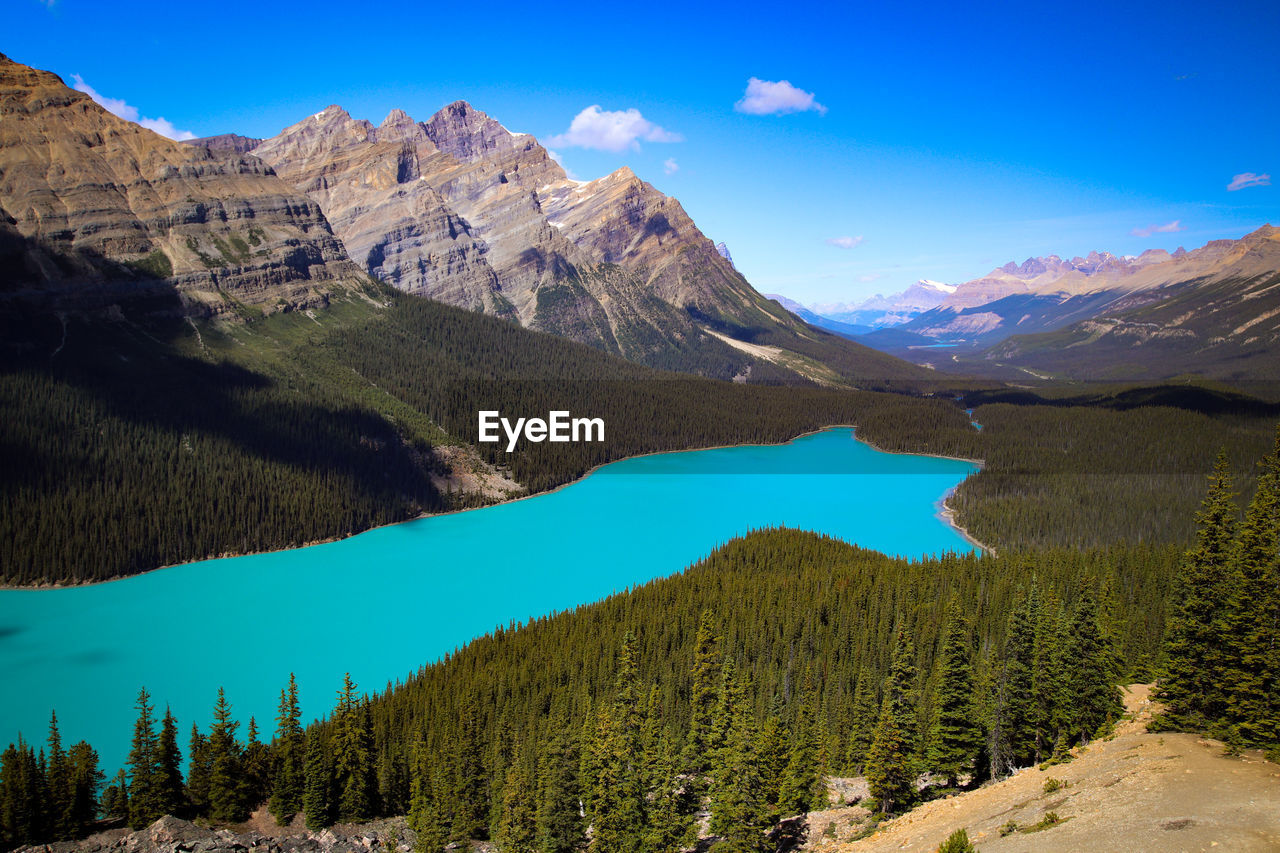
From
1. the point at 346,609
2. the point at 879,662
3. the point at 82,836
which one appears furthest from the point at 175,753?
the point at 879,662

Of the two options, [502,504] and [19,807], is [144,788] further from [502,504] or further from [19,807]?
[502,504]

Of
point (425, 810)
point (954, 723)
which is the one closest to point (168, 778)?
point (425, 810)

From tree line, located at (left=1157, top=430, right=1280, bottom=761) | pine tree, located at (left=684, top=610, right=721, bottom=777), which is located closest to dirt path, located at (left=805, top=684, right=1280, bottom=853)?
tree line, located at (left=1157, top=430, right=1280, bottom=761)

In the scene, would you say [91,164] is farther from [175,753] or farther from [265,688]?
[175,753]

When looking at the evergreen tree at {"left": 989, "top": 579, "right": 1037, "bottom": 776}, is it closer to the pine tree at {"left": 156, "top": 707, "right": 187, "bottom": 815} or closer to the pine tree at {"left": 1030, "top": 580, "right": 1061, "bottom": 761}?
the pine tree at {"left": 1030, "top": 580, "right": 1061, "bottom": 761}

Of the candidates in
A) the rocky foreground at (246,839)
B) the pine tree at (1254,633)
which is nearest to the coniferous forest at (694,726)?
the pine tree at (1254,633)

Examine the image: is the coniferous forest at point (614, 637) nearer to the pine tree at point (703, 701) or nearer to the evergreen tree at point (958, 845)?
the pine tree at point (703, 701)
